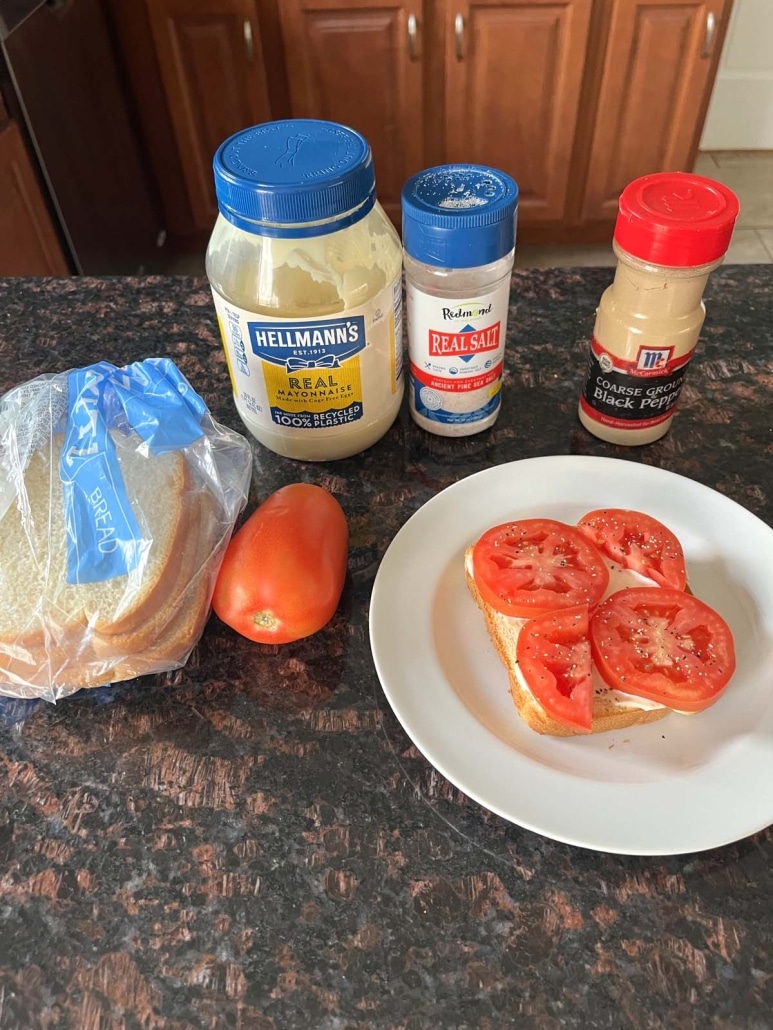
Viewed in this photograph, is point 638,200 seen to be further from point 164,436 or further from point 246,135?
point 164,436

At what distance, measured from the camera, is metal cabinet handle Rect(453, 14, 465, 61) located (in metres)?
1.90

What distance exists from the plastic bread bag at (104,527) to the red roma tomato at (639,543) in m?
0.32

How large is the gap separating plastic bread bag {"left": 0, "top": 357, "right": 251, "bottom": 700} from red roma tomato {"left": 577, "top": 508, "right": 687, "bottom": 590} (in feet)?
1.04

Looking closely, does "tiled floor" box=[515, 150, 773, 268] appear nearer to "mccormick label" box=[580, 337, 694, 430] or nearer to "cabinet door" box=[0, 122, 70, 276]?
"cabinet door" box=[0, 122, 70, 276]

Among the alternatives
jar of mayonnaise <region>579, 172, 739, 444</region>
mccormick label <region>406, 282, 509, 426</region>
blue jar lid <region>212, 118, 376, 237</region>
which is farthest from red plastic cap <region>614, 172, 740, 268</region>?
blue jar lid <region>212, 118, 376, 237</region>

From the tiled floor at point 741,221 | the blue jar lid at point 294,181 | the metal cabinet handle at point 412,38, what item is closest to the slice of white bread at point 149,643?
the blue jar lid at point 294,181

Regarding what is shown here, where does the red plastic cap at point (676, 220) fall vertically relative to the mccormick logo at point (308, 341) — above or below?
above

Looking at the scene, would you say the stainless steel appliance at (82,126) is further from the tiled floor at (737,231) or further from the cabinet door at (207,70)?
the tiled floor at (737,231)

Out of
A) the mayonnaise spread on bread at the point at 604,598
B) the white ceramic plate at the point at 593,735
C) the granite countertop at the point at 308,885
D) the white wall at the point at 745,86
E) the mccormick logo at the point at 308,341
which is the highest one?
the mccormick logo at the point at 308,341

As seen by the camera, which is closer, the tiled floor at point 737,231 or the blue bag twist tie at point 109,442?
the blue bag twist tie at point 109,442

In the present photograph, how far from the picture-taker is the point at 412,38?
1931 mm

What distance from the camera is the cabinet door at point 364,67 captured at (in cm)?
191

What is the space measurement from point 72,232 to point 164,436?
60.2 inches

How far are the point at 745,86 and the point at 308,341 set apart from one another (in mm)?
2881
